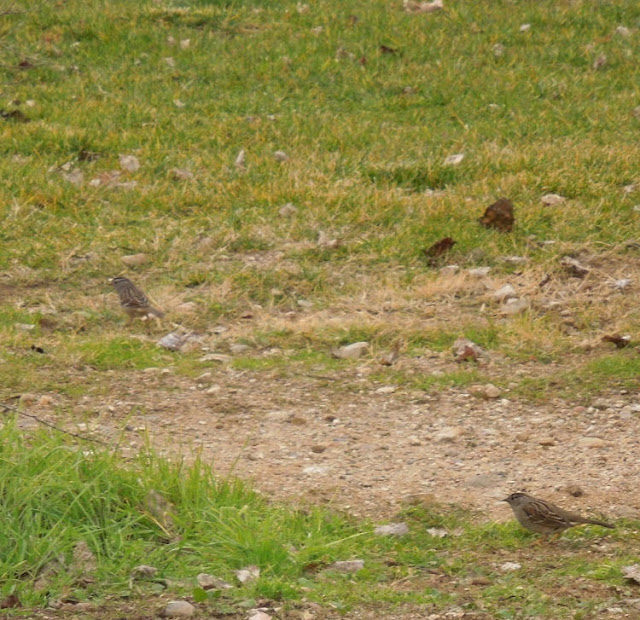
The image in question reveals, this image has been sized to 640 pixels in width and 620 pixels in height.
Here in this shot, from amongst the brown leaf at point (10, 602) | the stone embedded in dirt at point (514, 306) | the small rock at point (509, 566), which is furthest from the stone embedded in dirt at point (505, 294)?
the brown leaf at point (10, 602)

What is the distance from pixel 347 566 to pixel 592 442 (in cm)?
180

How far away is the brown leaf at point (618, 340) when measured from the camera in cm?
693

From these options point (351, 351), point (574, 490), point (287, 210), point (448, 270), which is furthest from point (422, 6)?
point (574, 490)

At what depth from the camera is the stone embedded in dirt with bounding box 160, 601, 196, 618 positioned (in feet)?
13.7

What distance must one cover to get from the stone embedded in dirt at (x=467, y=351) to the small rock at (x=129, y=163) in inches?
142

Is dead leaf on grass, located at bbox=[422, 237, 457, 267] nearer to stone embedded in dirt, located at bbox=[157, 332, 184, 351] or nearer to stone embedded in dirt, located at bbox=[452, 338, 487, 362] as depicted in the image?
stone embedded in dirt, located at bbox=[452, 338, 487, 362]

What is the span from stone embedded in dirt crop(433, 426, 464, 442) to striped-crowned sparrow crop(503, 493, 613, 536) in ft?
3.55

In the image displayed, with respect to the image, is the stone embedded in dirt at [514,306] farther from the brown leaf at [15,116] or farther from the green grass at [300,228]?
the brown leaf at [15,116]

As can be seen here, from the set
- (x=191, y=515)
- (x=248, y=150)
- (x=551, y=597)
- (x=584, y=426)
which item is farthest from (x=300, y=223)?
(x=551, y=597)

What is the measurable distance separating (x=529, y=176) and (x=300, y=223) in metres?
1.87

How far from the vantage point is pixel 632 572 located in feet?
14.6

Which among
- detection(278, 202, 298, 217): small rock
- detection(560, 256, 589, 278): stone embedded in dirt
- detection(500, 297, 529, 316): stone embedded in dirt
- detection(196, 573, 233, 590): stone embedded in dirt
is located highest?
detection(278, 202, 298, 217): small rock

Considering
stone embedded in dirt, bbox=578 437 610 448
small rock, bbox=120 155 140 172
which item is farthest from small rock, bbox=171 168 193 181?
stone embedded in dirt, bbox=578 437 610 448

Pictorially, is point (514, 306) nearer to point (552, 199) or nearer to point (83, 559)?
point (552, 199)
